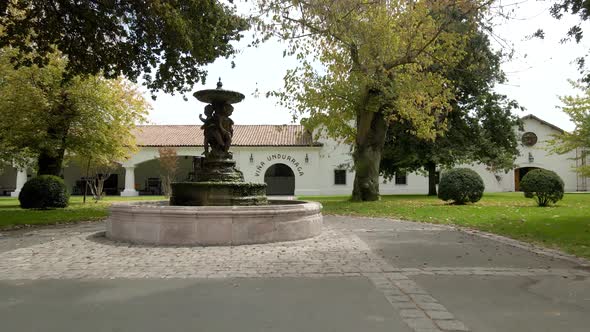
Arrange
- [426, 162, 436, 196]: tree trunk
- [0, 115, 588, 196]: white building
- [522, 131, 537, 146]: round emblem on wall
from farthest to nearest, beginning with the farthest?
[522, 131, 537, 146]: round emblem on wall → [0, 115, 588, 196]: white building → [426, 162, 436, 196]: tree trunk

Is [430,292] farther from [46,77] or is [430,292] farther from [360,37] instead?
[46,77]

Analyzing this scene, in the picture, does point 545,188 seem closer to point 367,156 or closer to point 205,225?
point 367,156

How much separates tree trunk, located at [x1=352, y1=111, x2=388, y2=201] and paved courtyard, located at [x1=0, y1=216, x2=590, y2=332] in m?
12.0

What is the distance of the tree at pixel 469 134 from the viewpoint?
84.7ft

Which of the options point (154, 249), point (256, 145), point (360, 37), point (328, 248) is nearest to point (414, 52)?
point (360, 37)

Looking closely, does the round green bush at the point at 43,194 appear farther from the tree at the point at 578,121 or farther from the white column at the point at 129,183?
the tree at the point at 578,121

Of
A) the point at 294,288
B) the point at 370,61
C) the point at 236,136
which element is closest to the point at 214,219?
the point at 294,288

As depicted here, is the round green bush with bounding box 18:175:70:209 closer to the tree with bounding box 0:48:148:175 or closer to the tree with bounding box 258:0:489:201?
the tree with bounding box 0:48:148:175

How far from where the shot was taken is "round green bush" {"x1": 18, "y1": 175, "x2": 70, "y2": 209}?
1720cm

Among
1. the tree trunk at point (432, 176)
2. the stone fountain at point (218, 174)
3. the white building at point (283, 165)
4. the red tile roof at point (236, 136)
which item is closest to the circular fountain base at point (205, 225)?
the stone fountain at point (218, 174)

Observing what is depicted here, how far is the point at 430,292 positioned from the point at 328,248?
9.78 feet

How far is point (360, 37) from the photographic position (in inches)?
573

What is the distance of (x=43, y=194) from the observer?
1727 cm

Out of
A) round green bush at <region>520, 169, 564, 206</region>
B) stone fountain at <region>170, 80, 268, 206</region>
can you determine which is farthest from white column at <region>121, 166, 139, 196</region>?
round green bush at <region>520, 169, 564, 206</region>
